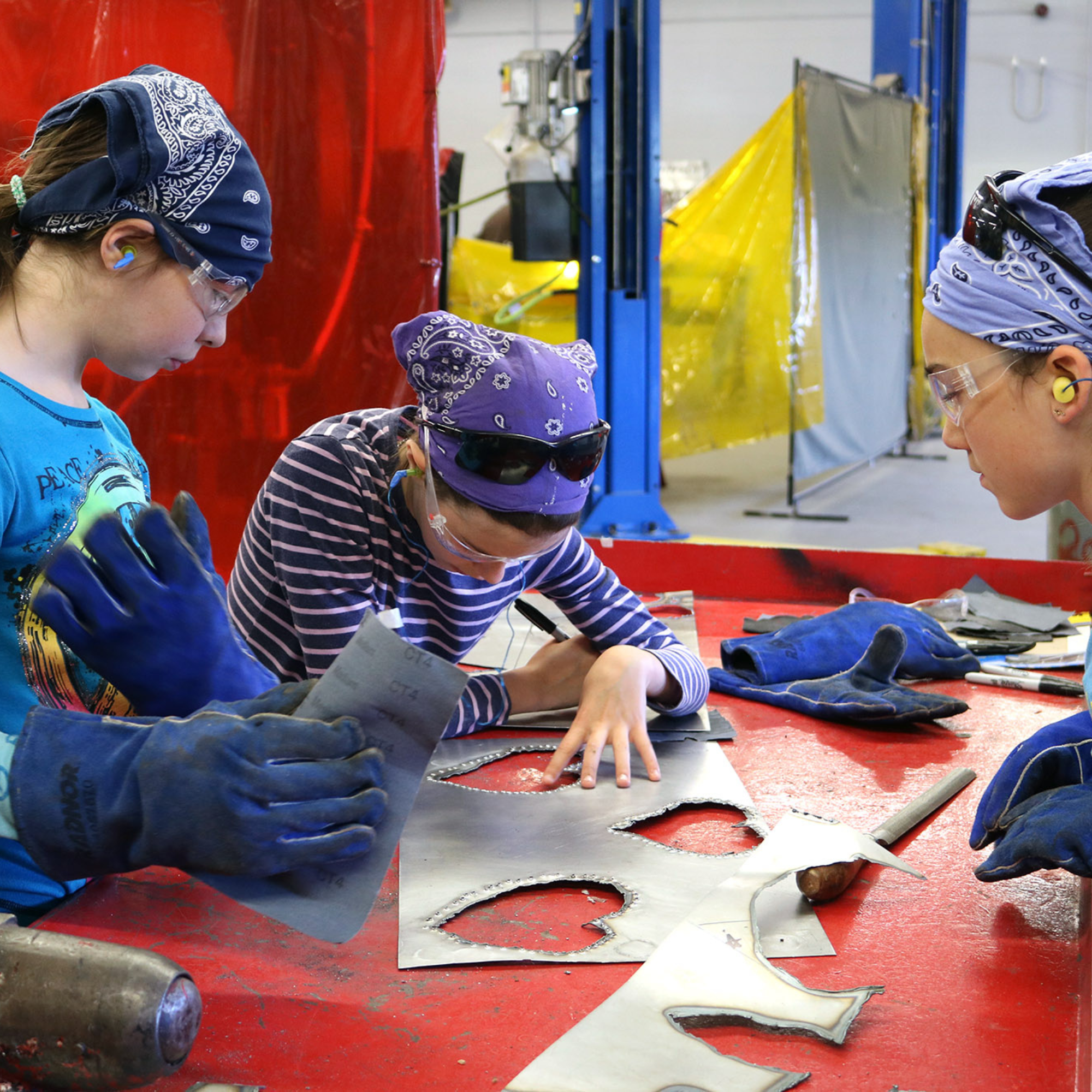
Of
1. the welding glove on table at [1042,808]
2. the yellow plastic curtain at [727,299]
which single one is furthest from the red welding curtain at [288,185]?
the yellow plastic curtain at [727,299]

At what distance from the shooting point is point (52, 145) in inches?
44.8

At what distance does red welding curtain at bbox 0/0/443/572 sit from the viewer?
2.65 meters

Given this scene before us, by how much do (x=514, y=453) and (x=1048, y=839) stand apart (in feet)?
2.27

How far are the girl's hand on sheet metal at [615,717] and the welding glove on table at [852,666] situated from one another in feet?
1.03

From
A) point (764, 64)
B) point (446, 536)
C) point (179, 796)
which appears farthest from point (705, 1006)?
point (764, 64)

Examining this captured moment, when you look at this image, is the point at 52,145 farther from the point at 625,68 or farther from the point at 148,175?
the point at 625,68

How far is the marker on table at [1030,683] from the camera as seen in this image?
183cm

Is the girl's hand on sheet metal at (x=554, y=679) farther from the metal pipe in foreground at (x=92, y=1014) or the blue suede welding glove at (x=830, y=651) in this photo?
the metal pipe in foreground at (x=92, y=1014)

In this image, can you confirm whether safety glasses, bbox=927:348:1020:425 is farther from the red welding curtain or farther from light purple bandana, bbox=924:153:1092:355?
the red welding curtain

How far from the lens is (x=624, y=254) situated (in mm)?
4578

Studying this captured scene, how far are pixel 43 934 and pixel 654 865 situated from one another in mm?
630

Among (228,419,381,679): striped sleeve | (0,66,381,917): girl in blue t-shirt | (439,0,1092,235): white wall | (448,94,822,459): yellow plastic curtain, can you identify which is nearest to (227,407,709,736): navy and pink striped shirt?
(228,419,381,679): striped sleeve

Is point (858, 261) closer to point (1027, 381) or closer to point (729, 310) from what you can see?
point (729, 310)

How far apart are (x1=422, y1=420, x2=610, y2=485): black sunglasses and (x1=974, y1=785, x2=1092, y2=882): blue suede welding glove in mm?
610
